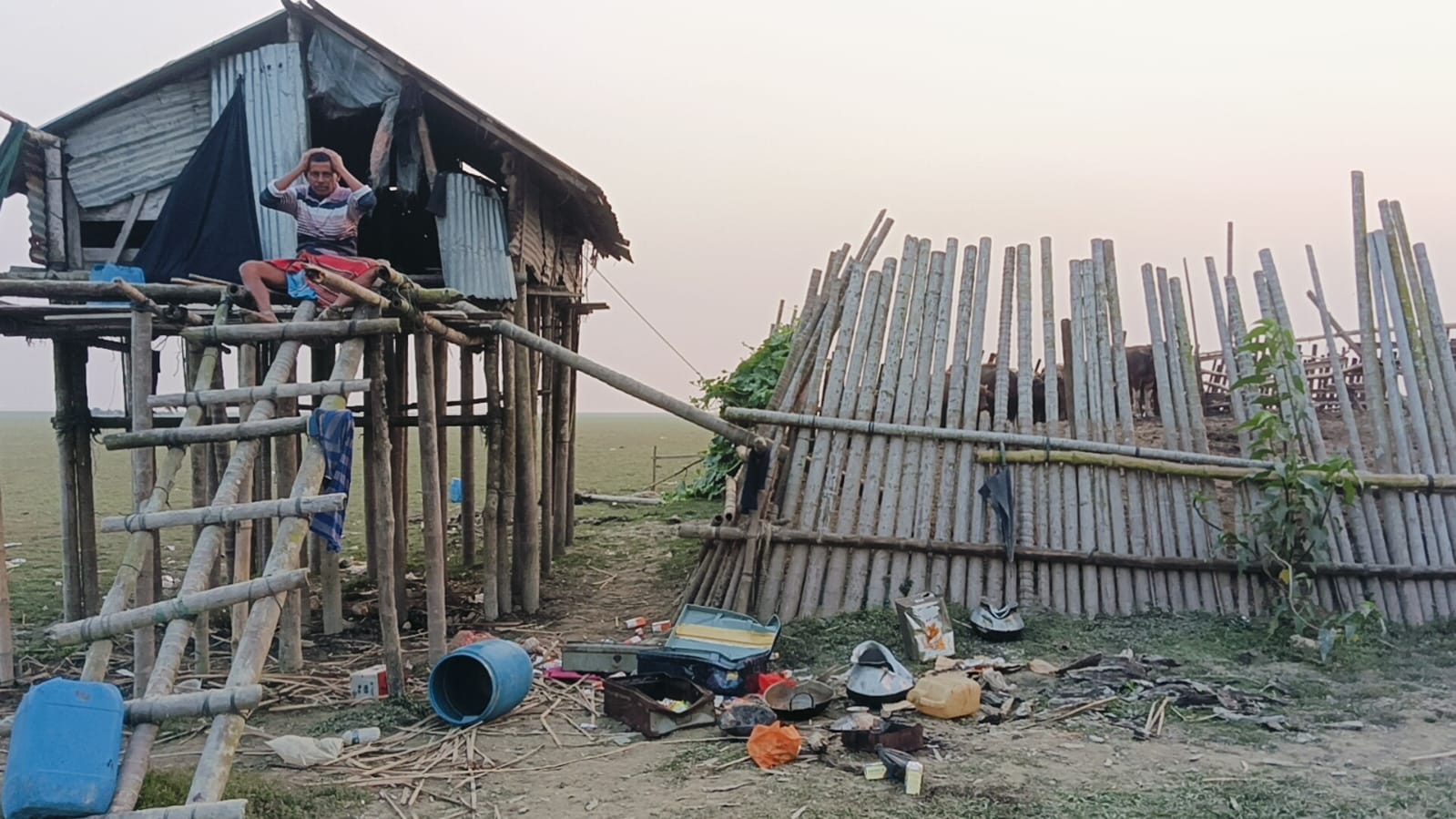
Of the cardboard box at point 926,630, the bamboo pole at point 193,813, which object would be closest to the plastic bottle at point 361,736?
the bamboo pole at point 193,813

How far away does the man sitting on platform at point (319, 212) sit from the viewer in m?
6.49

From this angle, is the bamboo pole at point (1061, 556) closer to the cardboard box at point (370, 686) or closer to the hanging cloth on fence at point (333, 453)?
the cardboard box at point (370, 686)

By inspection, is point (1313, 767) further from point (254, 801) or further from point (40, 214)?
point (40, 214)

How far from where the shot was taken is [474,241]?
350 inches

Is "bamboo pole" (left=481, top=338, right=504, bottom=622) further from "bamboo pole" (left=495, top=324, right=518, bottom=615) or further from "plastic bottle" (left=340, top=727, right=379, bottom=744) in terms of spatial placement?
"plastic bottle" (left=340, top=727, right=379, bottom=744)

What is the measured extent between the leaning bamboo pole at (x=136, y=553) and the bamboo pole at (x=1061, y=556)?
3.36 m

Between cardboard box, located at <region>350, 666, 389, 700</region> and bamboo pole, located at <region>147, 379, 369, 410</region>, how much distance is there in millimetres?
2108

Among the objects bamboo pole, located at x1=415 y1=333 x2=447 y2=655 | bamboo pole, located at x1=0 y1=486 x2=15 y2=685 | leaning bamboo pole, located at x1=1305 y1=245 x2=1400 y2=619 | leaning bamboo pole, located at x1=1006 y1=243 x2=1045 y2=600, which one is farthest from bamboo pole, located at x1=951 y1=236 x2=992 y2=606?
bamboo pole, located at x1=0 y1=486 x2=15 y2=685

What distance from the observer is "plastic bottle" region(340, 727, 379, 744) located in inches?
222

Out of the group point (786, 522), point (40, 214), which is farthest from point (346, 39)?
point (786, 522)

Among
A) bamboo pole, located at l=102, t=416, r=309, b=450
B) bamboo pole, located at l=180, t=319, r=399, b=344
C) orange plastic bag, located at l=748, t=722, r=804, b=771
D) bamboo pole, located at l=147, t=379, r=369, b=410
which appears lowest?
orange plastic bag, located at l=748, t=722, r=804, b=771

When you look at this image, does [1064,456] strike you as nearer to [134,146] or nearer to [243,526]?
[243,526]

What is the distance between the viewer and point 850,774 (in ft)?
16.0

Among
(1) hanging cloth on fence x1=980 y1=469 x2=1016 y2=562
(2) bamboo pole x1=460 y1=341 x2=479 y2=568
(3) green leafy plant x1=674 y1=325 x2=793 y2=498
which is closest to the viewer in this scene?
(1) hanging cloth on fence x1=980 y1=469 x2=1016 y2=562
